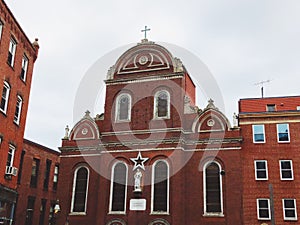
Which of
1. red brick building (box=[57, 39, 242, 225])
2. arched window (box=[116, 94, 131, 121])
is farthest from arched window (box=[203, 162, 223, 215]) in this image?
arched window (box=[116, 94, 131, 121])

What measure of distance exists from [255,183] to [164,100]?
9090 mm

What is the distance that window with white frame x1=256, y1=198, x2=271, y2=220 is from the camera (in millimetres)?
25156

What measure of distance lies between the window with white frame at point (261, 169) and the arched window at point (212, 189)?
2.58 meters

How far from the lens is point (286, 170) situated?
85.1 feet

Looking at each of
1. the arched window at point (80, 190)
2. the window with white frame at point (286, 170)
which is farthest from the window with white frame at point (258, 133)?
the arched window at point (80, 190)

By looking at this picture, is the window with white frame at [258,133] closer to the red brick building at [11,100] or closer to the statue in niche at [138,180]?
the statue in niche at [138,180]

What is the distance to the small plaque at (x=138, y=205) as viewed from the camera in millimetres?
26239

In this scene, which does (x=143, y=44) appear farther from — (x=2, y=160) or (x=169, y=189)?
(x=2, y=160)

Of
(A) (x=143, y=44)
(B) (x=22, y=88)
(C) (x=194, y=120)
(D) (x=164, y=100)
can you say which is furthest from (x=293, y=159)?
(B) (x=22, y=88)

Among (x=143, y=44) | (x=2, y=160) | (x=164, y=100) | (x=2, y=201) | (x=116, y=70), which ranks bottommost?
(x=2, y=201)

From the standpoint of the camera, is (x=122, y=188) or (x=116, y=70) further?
(x=116, y=70)

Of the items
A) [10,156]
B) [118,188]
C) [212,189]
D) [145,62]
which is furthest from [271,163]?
[10,156]

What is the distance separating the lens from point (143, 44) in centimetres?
3128

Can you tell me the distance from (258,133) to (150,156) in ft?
26.4
